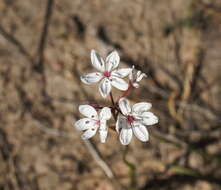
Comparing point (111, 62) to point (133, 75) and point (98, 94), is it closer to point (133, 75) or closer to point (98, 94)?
point (133, 75)

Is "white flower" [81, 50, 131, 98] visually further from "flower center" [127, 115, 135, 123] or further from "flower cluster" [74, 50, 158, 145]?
"flower center" [127, 115, 135, 123]

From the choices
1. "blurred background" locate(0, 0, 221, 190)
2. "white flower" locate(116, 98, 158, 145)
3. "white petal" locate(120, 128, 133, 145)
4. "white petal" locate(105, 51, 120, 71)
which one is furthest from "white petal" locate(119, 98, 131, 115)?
"blurred background" locate(0, 0, 221, 190)

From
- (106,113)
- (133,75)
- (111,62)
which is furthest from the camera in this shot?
(111,62)

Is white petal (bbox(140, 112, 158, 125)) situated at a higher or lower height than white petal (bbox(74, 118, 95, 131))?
lower

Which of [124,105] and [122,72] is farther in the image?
[122,72]

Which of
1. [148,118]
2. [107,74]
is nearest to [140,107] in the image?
[148,118]

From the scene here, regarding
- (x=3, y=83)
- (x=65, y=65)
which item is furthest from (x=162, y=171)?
(x=3, y=83)

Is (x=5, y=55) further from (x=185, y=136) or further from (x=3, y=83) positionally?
(x=185, y=136)

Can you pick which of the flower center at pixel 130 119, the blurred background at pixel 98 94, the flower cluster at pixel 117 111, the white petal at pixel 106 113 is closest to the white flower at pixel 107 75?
the flower cluster at pixel 117 111
